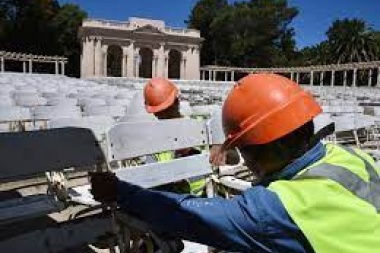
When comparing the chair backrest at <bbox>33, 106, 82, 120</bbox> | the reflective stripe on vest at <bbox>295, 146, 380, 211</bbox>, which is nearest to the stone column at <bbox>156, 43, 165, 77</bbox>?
the chair backrest at <bbox>33, 106, 82, 120</bbox>

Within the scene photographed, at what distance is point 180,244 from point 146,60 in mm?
79324

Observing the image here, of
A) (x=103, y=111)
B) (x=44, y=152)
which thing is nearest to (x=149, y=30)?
(x=103, y=111)

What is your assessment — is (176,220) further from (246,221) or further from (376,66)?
(376,66)

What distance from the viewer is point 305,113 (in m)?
1.88

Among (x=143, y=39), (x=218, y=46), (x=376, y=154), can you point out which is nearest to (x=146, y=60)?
(x=143, y=39)

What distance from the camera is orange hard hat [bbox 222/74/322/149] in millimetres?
1862

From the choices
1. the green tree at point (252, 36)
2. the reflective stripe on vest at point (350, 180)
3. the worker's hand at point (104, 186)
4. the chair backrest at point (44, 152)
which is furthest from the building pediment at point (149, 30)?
the reflective stripe on vest at point (350, 180)

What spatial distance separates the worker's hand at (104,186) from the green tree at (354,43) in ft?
264

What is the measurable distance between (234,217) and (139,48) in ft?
243

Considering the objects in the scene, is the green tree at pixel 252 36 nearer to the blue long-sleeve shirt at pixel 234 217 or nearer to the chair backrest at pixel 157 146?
the chair backrest at pixel 157 146

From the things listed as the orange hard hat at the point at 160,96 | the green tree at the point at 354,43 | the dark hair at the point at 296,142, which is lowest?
the dark hair at the point at 296,142

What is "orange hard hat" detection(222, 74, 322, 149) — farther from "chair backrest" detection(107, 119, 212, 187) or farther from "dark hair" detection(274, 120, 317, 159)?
"chair backrest" detection(107, 119, 212, 187)

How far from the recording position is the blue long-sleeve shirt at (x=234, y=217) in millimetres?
1646

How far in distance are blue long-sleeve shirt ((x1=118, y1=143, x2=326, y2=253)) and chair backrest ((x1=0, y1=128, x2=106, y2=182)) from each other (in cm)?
84
